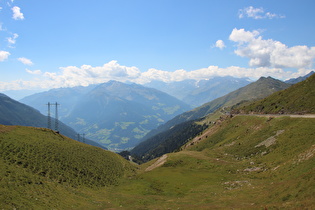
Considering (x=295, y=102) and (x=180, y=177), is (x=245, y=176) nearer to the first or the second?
(x=180, y=177)

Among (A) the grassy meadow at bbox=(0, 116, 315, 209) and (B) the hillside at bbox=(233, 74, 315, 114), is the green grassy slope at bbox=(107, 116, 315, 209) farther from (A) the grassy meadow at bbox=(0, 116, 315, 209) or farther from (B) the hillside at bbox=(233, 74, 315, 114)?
(B) the hillside at bbox=(233, 74, 315, 114)

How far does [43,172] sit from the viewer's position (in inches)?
1777

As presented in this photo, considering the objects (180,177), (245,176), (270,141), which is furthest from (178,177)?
(270,141)

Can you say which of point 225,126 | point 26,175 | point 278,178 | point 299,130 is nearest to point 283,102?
point 225,126

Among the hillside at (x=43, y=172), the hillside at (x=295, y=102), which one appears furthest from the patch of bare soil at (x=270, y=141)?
the hillside at (x=43, y=172)

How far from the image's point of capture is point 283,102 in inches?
4131

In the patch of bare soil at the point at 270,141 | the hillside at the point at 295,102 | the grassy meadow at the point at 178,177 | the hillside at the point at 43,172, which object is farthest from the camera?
the hillside at the point at 295,102

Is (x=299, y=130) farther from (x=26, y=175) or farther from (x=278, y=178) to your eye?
(x=26, y=175)

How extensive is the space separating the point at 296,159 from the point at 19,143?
6706 cm

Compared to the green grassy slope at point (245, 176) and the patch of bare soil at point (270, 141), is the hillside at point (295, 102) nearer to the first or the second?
the green grassy slope at point (245, 176)

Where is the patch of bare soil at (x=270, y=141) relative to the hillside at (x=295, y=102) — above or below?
below

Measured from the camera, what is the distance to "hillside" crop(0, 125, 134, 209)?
3055 centimetres

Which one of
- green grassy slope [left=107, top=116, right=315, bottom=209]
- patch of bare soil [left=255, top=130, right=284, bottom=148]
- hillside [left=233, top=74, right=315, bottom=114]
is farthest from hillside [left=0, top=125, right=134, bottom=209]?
hillside [left=233, top=74, right=315, bottom=114]

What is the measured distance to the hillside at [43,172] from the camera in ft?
100
